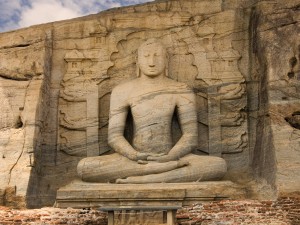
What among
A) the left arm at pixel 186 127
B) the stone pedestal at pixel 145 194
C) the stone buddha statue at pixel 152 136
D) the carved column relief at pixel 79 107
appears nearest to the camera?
the stone pedestal at pixel 145 194

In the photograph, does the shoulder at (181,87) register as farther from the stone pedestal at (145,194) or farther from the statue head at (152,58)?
the stone pedestal at (145,194)

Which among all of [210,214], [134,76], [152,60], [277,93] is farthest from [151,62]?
[210,214]

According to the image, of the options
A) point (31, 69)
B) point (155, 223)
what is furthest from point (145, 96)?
point (155, 223)

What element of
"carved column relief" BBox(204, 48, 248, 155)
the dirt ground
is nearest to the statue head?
"carved column relief" BBox(204, 48, 248, 155)

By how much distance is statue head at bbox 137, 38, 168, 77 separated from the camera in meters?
10.5

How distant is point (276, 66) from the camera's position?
9.64m

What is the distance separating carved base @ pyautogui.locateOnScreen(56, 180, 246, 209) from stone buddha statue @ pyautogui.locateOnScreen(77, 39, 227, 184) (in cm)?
27

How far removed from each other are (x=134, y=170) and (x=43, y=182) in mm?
1697

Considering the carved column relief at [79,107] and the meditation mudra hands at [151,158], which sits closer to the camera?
the meditation mudra hands at [151,158]

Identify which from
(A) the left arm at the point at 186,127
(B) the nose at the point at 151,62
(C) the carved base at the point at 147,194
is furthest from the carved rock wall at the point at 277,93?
(B) the nose at the point at 151,62

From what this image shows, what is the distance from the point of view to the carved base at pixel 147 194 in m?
8.86

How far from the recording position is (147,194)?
889cm

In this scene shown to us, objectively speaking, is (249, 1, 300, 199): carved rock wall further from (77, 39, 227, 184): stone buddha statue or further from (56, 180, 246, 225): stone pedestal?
(77, 39, 227, 184): stone buddha statue

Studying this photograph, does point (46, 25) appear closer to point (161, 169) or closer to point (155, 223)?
point (161, 169)
